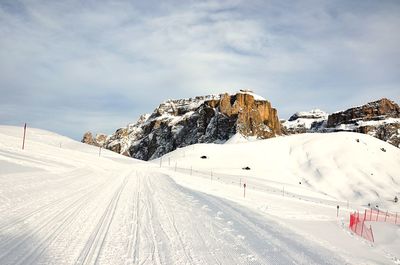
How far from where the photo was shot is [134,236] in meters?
9.29

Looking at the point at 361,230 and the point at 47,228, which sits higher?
the point at 47,228

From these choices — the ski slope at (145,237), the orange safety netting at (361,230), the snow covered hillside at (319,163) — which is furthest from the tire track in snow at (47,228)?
the snow covered hillside at (319,163)

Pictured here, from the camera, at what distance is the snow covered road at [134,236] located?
737cm

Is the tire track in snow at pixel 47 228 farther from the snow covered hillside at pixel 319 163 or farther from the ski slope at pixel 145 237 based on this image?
the snow covered hillside at pixel 319 163

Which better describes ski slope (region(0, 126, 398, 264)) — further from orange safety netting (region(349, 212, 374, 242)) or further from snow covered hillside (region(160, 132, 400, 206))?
snow covered hillside (region(160, 132, 400, 206))

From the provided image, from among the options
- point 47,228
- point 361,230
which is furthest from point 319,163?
point 47,228

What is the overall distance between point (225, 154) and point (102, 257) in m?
102

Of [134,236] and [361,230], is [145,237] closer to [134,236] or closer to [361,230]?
[134,236]

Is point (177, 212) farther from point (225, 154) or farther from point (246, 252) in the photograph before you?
point (225, 154)

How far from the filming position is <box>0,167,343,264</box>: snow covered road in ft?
24.2

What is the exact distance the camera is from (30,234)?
27.9 feet

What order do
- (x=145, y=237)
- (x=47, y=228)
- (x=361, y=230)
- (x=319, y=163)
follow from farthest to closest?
1. (x=319, y=163)
2. (x=361, y=230)
3. (x=47, y=228)
4. (x=145, y=237)

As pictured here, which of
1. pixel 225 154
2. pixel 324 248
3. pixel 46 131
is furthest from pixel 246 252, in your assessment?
pixel 46 131

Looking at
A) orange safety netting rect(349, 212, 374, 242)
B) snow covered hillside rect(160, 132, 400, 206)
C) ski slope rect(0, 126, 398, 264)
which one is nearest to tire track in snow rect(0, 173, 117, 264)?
ski slope rect(0, 126, 398, 264)
